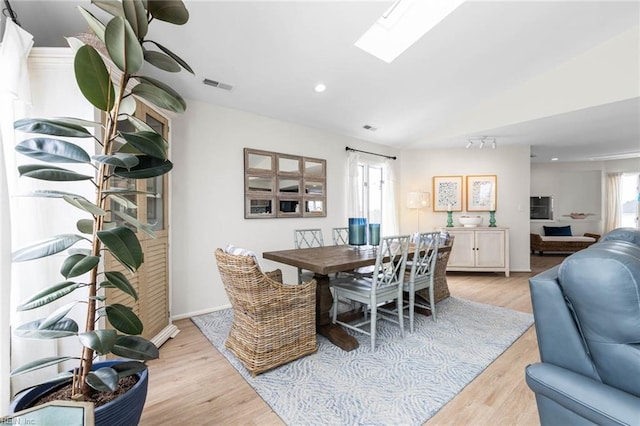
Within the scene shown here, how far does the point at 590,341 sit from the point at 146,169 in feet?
6.08

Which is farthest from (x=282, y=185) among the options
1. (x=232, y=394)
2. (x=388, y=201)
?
(x=232, y=394)

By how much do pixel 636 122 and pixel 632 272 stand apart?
15.9 ft

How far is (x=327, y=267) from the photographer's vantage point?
2203 millimetres

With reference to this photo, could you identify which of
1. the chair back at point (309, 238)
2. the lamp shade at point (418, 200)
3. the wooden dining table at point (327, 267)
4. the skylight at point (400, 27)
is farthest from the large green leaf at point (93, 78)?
the lamp shade at point (418, 200)

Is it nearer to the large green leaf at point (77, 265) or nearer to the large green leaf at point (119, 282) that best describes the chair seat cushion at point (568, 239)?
the large green leaf at point (119, 282)

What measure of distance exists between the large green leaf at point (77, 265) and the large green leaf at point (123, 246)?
0.42 ft

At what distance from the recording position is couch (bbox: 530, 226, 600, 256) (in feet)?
22.3

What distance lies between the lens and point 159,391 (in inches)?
73.5

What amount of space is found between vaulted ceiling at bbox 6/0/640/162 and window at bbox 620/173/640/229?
147 inches

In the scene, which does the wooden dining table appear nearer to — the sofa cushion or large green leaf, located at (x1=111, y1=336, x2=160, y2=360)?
large green leaf, located at (x1=111, y1=336, x2=160, y2=360)

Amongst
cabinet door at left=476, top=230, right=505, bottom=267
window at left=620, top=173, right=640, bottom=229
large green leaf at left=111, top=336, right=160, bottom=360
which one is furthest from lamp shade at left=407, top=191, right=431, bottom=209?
window at left=620, top=173, right=640, bottom=229

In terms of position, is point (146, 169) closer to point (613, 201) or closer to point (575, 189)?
point (575, 189)

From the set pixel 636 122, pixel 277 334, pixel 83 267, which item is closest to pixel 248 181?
pixel 277 334

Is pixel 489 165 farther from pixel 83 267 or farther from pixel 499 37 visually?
pixel 83 267
